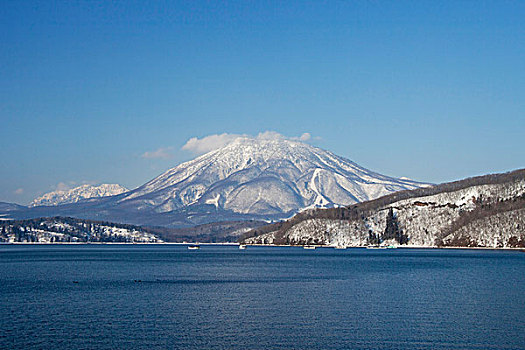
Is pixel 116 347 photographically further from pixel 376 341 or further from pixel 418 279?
pixel 418 279

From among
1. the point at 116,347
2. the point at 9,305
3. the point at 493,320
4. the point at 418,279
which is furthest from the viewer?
the point at 418,279

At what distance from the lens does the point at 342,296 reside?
9975cm

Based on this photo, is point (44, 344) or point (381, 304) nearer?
point (44, 344)

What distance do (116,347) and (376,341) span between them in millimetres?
25022

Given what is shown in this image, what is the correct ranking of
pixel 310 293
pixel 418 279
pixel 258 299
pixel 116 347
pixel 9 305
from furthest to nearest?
1. pixel 418 279
2. pixel 310 293
3. pixel 258 299
4. pixel 9 305
5. pixel 116 347

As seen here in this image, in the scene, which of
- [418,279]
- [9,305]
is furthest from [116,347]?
[418,279]

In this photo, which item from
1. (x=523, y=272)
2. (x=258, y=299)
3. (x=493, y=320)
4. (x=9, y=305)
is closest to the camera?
(x=493, y=320)

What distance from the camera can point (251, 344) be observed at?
63000 mm

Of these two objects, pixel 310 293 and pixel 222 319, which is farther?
pixel 310 293

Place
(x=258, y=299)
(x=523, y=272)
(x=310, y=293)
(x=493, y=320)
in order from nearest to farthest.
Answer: (x=493, y=320), (x=258, y=299), (x=310, y=293), (x=523, y=272)

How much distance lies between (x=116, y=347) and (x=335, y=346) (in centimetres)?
2060

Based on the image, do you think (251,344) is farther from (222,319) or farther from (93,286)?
(93,286)

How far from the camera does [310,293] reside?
105m

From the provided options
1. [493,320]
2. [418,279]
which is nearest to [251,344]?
[493,320]
